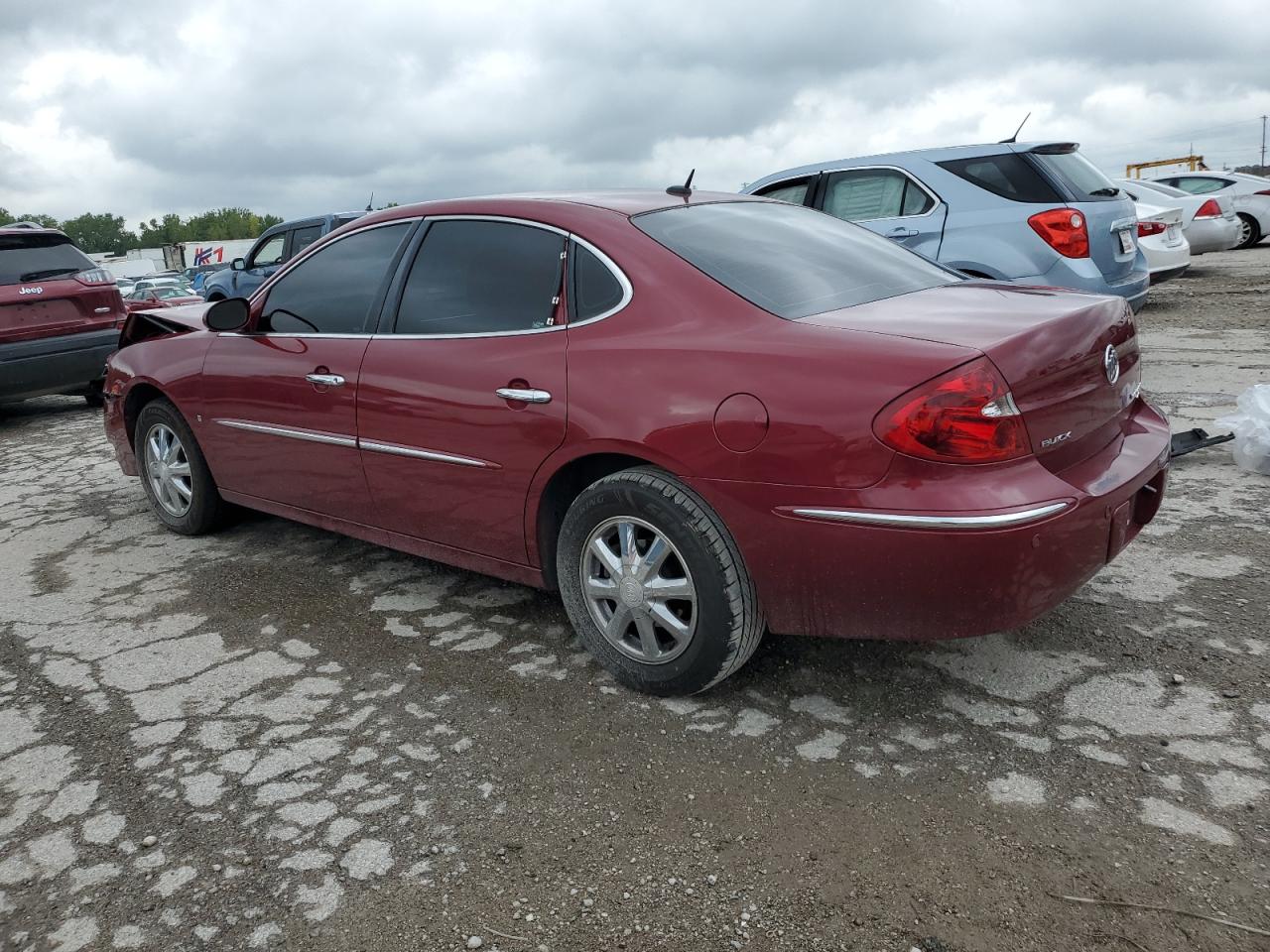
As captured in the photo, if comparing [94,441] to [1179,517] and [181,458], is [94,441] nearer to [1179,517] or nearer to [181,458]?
[181,458]

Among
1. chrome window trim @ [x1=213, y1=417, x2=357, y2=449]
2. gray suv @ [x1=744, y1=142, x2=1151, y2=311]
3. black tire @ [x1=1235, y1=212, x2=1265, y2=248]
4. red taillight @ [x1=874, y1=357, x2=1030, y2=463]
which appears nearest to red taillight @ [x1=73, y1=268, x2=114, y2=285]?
chrome window trim @ [x1=213, y1=417, x2=357, y2=449]

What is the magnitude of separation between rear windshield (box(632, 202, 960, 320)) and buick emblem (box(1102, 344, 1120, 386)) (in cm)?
63

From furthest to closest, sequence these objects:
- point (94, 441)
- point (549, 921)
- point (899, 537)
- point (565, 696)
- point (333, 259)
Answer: point (94, 441) → point (333, 259) → point (565, 696) → point (899, 537) → point (549, 921)

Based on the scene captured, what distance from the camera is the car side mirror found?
13.8 feet

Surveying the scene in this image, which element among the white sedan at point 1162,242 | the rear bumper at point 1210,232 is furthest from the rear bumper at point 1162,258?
the rear bumper at point 1210,232

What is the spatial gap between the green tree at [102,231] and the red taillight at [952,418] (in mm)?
138844

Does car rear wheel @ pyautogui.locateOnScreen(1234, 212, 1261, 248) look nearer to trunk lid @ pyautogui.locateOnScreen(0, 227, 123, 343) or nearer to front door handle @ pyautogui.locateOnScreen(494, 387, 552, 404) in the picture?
trunk lid @ pyautogui.locateOnScreen(0, 227, 123, 343)

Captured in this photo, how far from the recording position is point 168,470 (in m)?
4.96

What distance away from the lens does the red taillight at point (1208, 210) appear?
15496 mm

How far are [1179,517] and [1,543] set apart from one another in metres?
5.59

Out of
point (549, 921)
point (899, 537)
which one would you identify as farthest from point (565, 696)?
point (899, 537)

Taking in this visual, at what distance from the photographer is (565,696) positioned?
3137 millimetres

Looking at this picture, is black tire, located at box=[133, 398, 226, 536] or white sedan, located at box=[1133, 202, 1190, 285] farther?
white sedan, located at box=[1133, 202, 1190, 285]

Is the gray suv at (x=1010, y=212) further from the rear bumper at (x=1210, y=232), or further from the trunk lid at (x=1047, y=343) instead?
the rear bumper at (x=1210, y=232)
